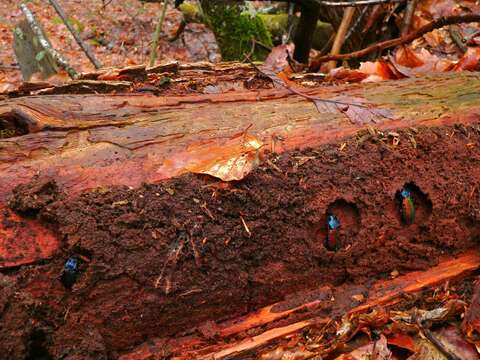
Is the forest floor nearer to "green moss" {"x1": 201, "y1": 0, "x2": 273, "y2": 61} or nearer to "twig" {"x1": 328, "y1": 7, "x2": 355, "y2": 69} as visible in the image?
"green moss" {"x1": 201, "y1": 0, "x2": 273, "y2": 61}

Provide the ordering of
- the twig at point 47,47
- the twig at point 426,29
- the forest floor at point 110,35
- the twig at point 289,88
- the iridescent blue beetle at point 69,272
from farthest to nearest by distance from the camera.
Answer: the forest floor at point 110,35 < the twig at point 47,47 < the twig at point 426,29 < the twig at point 289,88 < the iridescent blue beetle at point 69,272

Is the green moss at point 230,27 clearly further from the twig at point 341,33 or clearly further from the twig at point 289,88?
the twig at point 289,88

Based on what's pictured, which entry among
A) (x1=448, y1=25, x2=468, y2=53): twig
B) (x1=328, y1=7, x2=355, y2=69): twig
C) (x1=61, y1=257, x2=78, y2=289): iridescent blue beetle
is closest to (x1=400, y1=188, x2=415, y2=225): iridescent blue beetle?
(x1=61, y1=257, x2=78, y2=289): iridescent blue beetle

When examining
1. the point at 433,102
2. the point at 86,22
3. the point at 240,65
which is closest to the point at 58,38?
the point at 86,22

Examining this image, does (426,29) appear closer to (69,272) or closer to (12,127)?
(12,127)

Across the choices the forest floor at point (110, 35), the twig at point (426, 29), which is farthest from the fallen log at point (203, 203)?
the forest floor at point (110, 35)

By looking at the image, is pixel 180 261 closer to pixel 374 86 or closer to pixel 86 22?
pixel 374 86
